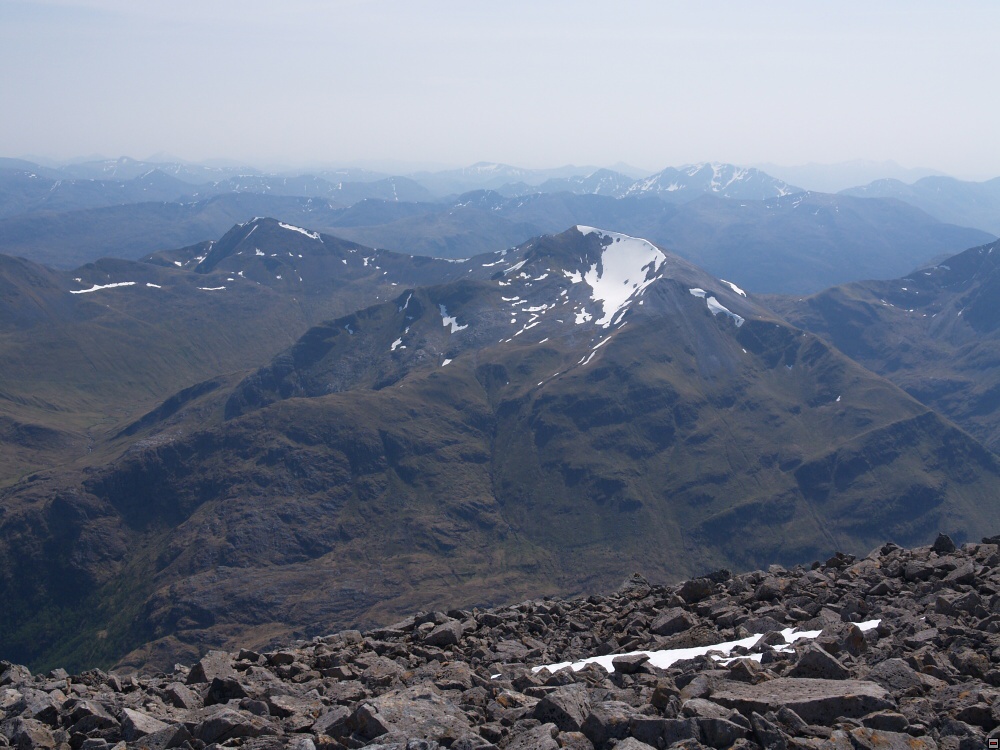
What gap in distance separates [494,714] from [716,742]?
6.58 meters

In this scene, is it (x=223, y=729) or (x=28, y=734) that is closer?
(x=223, y=729)

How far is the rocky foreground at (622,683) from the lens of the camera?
18.6 metres

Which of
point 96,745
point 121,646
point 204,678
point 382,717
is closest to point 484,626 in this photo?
point 204,678

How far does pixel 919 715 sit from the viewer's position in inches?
744

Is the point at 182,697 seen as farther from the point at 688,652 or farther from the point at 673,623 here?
the point at 673,623

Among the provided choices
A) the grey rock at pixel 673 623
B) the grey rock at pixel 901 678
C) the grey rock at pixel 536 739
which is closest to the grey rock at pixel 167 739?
the grey rock at pixel 536 739

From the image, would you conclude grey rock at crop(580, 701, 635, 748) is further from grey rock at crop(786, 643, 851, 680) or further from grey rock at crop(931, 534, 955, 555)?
grey rock at crop(931, 534, 955, 555)

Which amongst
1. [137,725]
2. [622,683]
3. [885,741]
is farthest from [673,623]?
[137,725]

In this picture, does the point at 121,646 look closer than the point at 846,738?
No

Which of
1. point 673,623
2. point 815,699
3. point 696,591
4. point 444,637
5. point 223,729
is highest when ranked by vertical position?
point 815,699

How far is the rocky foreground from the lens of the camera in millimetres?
18562

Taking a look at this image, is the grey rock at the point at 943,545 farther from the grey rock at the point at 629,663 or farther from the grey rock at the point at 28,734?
the grey rock at the point at 28,734

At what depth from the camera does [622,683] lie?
24562mm

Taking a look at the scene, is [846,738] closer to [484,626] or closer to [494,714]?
[494,714]
